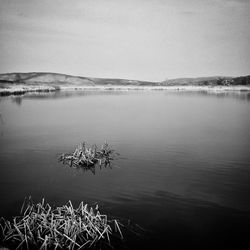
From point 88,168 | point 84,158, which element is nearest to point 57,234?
point 88,168

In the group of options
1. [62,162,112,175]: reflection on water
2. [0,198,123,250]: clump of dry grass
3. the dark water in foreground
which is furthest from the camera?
[62,162,112,175]: reflection on water

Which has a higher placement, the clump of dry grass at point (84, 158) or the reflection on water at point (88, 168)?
the clump of dry grass at point (84, 158)

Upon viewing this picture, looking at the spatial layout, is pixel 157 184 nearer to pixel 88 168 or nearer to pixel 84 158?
pixel 88 168

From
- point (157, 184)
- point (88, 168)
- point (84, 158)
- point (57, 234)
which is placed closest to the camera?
point (57, 234)

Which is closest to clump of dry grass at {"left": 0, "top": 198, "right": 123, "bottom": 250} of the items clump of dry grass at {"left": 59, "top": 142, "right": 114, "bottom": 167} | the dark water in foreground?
the dark water in foreground

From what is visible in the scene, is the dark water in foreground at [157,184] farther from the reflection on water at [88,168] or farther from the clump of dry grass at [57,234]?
the clump of dry grass at [57,234]

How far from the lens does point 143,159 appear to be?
39.0 feet

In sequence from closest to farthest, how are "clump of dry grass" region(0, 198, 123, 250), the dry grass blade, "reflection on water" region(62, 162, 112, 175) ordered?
"clump of dry grass" region(0, 198, 123, 250)
"reflection on water" region(62, 162, 112, 175)
the dry grass blade

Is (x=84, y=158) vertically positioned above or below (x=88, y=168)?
above

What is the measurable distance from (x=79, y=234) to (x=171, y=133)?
13461 mm

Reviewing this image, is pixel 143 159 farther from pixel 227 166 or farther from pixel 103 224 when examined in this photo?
pixel 103 224

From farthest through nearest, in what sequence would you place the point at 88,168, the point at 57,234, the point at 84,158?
the point at 84,158 → the point at 88,168 → the point at 57,234

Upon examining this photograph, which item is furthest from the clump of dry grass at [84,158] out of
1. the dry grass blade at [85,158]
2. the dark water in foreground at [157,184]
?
the dark water in foreground at [157,184]

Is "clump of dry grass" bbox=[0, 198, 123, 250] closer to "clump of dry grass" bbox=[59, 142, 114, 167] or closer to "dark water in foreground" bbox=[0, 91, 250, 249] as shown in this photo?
"dark water in foreground" bbox=[0, 91, 250, 249]
